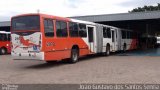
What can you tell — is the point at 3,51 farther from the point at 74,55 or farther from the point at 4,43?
the point at 74,55

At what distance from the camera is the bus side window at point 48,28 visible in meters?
16.2

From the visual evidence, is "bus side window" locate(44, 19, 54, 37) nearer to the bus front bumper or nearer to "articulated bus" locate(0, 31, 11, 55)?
the bus front bumper

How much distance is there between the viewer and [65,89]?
9656mm

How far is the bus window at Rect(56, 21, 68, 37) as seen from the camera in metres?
17.3

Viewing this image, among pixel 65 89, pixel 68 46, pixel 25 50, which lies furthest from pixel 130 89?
pixel 68 46

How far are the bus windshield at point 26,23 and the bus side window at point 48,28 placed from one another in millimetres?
451

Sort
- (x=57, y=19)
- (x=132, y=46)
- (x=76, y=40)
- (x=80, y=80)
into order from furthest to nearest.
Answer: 1. (x=132, y=46)
2. (x=76, y=40)
3. (x=57, y=19)
4. (x=80, y=80)

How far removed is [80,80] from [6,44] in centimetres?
2234

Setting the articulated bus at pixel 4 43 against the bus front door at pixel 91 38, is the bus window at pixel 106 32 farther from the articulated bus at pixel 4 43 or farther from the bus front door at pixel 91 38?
the articulated bus at pixel 4 43

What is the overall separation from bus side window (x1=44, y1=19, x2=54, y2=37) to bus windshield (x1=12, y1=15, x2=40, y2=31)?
451 millimetres

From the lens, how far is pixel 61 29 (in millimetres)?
17656

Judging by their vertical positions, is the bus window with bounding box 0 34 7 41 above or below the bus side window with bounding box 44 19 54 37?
below

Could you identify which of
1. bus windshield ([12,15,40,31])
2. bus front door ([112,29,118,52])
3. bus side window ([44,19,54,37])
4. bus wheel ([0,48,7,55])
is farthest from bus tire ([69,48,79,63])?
bus wheel ([0,48,7,55])

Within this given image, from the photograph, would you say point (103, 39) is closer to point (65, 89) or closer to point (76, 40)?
point (76, 40)
